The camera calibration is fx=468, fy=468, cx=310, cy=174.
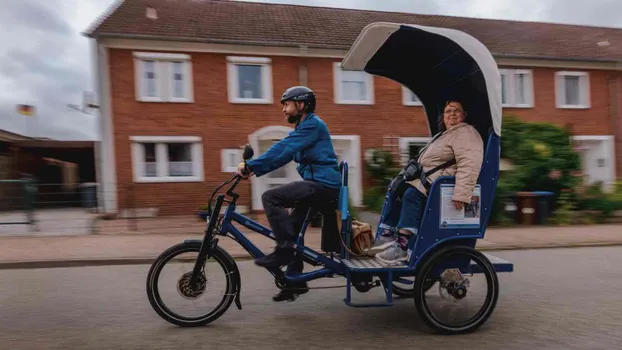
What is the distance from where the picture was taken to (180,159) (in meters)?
15.5

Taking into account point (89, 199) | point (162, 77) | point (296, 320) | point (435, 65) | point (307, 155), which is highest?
point (162, 77)

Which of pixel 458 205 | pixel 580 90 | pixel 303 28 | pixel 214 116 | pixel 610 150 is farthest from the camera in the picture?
pixel 610 150

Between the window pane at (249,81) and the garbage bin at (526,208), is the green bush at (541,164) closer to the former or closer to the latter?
the garbage bin at (526,208)

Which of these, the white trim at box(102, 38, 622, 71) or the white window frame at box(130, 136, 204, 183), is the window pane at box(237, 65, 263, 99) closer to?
the white trim at box(102, 38, 622, 71)

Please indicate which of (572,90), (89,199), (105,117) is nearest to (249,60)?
(105,117)

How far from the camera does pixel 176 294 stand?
403 centimetres

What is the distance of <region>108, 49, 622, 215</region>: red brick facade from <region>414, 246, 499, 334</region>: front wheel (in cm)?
1039

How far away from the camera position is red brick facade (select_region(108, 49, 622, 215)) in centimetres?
1476

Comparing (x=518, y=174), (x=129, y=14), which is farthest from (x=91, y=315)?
(x=129, y=14)

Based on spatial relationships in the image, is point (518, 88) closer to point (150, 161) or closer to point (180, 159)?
point (180, 159)

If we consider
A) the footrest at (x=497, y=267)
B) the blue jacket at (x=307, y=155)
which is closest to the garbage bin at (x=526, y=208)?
the footrest at (x=497, y=267)

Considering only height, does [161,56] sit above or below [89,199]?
above

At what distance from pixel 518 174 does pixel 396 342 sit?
9.94 m

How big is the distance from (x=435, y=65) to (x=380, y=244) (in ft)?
6.19
